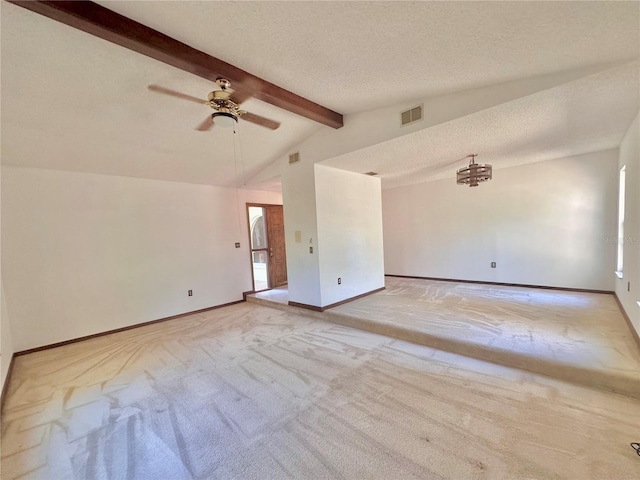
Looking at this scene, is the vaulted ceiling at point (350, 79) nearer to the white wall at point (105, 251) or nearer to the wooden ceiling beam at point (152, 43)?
the wooden ceiling beam at point (152, 43)

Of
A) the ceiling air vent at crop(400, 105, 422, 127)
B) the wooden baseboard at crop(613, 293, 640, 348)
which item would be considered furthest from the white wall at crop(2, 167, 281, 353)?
the wooden baseboard at crop(613, 293, 640, 348)

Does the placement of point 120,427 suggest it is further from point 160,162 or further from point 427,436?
point 160,162

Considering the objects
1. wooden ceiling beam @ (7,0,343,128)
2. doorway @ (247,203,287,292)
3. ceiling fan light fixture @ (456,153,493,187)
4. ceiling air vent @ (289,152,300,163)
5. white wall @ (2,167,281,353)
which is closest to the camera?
wooden ceiling beam @ (7,0,343,128)

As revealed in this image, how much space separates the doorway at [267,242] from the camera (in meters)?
6.25

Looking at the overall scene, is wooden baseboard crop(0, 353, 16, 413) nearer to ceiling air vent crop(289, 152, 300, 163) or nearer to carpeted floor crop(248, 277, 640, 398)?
carpeted floor crop(248, 277, 640, 398)

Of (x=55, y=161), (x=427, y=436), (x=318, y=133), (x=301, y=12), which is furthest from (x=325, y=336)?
(x=55, y=161)

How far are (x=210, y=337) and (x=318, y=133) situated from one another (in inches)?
136

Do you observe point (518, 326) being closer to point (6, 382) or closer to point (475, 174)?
point (475, 174)

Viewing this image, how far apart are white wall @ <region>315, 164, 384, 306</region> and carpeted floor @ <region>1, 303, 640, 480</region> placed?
1.52 meters

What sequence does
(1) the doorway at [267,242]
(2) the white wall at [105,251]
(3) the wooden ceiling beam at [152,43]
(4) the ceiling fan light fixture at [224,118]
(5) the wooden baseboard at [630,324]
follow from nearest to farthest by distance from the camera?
(3) the wooden ceiling beam at [152,43] → (4) the ceiling fan light fixture at [224,118] → (5) the wooden baseboard at [630,324] → (2) the white wall at [105,251] → (1) the doorway at [267,242]

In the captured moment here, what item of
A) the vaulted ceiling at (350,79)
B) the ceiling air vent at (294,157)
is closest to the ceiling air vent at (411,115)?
the vaulted ceiling at (350,79)

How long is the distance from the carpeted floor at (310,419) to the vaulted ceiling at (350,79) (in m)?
2.61

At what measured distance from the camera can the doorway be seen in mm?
6246

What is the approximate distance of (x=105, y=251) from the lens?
13.4 feet
